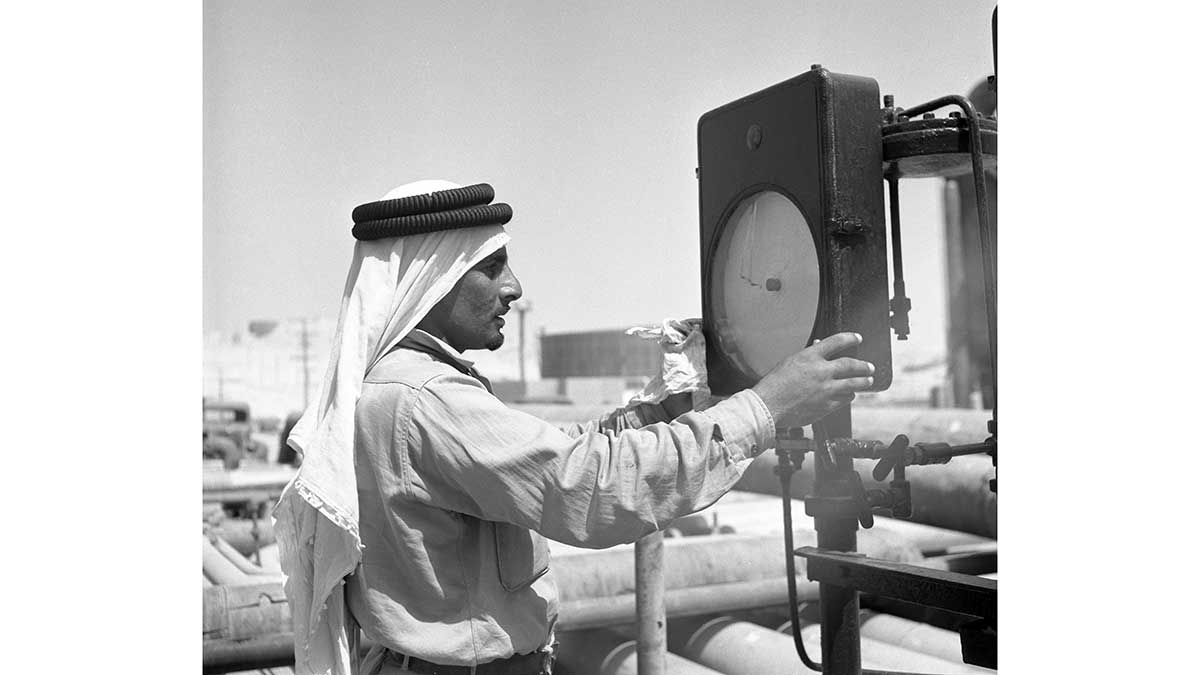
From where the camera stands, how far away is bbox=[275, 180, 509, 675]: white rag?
1280mm

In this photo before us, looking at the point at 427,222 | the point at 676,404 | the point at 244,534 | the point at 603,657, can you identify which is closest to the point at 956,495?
the point at 603,657

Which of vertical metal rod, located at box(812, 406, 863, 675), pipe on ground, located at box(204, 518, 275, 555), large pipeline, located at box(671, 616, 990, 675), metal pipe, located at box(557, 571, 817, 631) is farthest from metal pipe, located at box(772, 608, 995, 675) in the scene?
pipe on ground, located at box(204, 518, 275, 555)

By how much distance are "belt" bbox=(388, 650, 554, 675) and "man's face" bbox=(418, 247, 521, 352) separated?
15.3 inches

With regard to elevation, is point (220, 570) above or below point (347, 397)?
below

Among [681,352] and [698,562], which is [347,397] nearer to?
[681,352]

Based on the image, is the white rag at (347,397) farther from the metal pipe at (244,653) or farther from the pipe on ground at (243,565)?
the pipe on ground at (243,565)

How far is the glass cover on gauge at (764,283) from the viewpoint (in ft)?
4.23

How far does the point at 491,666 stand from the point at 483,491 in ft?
0.85

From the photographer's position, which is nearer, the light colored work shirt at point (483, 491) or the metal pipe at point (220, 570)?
the light colored work shirt at point (483, 491)

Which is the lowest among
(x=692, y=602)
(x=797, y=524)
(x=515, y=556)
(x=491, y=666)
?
(x=692, y=602)

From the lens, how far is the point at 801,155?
1.28m

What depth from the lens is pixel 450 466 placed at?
48.3 inches

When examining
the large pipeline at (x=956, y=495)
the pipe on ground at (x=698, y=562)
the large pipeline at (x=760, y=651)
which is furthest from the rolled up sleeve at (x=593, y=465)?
the large pipeline at (x=956, y=495)
